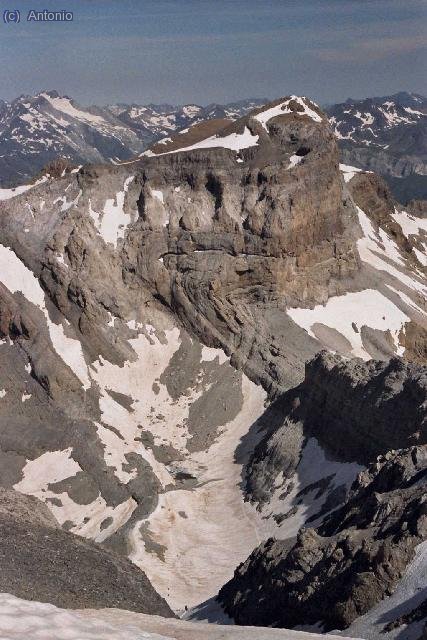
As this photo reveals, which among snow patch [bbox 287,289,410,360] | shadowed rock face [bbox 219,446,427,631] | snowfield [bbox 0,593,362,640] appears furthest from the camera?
snow patch [bbox 287,289,410,360]

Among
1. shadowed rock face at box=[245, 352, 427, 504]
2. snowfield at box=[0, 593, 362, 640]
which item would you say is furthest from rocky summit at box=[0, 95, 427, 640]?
snowfield at box=[0, 593, 362, 640]

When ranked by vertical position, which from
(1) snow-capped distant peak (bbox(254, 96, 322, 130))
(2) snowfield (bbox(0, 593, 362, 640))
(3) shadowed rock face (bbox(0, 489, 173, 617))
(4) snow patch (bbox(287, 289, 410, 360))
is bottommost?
(4) snow patch (bbox(287, 289, 410, 360))

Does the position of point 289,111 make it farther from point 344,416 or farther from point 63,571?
point 63,571

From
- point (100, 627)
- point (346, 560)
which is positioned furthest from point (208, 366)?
point (100, 627)

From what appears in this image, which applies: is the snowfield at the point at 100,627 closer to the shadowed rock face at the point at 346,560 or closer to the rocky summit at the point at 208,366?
the shadowed rock face at the point at 346,560

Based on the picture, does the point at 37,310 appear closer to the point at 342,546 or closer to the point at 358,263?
the point at 358,263

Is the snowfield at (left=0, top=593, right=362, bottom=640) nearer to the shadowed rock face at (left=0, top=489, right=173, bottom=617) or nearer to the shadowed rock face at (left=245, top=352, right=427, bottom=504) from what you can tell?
the shadowed rock face at (left=0, top=489, right=173, bottom=617)

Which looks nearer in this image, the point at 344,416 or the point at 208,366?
the point at 344,416
